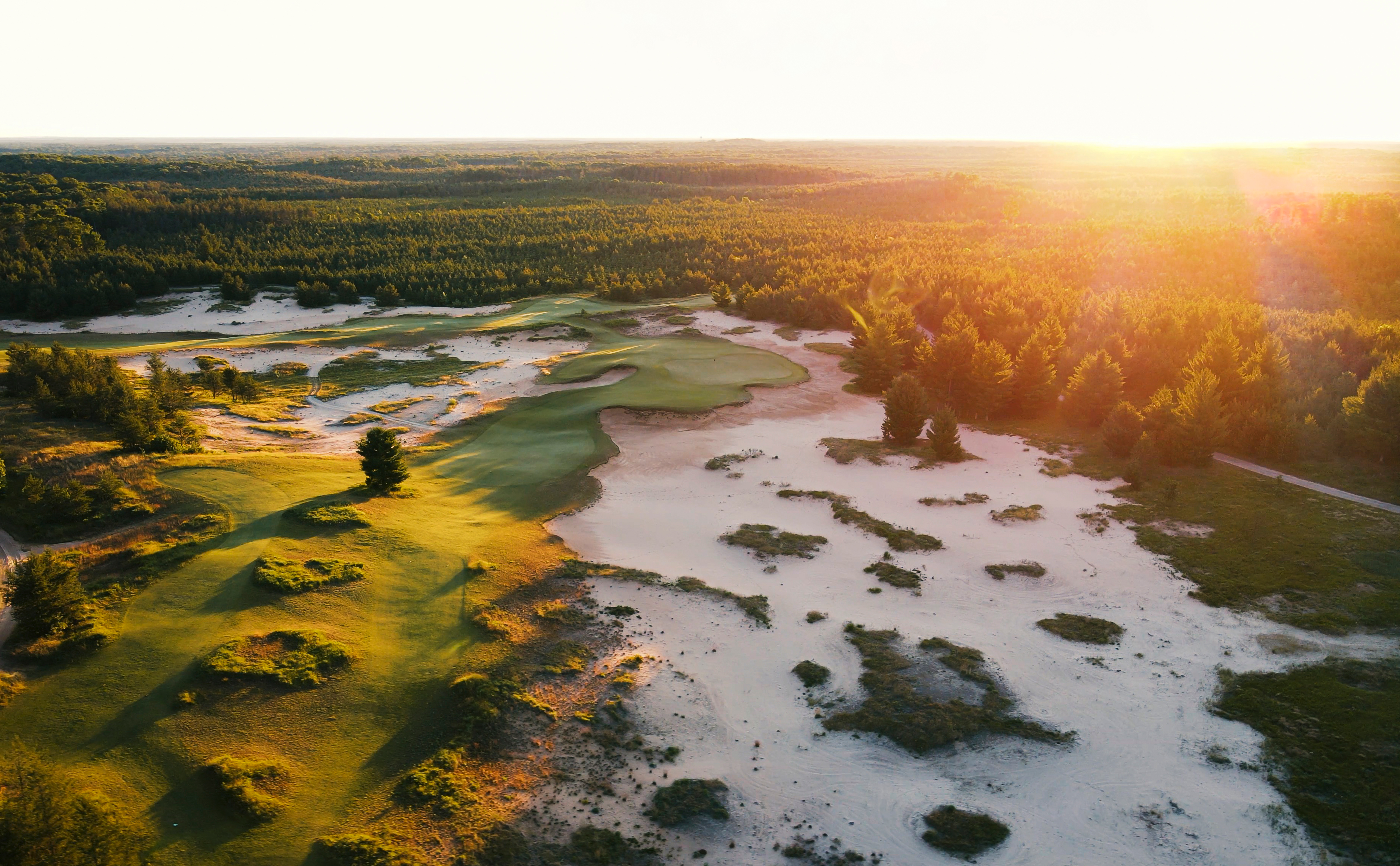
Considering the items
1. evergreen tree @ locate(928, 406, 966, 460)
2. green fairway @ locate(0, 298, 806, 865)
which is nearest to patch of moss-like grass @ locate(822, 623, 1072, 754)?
green fairway @ locate(0, 298, 806, 865)

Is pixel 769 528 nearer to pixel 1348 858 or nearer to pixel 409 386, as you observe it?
pixel 1348 858

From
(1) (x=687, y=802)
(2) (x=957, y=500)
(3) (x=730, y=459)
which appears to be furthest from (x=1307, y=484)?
(1) (x=687, y=802)

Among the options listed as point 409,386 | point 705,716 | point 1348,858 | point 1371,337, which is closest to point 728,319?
point 409,386

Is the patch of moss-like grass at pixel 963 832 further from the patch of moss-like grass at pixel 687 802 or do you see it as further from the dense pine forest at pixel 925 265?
the dense pine forest at pixel 925 265

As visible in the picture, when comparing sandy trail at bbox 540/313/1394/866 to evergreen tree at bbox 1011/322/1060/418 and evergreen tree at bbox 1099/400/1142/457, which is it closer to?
evergreen tree at bbox 1099/400/1142/457

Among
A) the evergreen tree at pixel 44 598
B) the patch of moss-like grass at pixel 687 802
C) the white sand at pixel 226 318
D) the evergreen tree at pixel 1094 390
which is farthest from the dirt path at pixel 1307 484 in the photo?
the white sand at pixel 226 318

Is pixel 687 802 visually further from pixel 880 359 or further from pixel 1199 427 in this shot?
pixel 880 359
